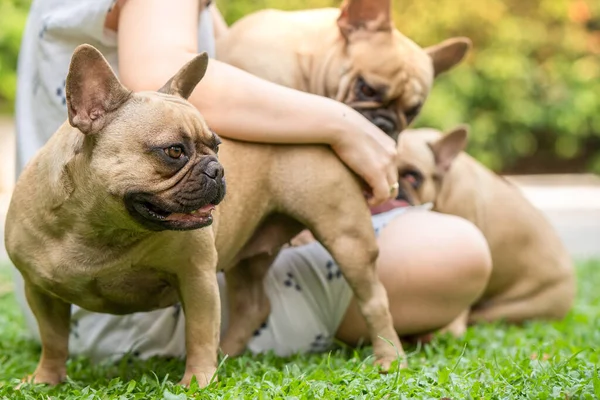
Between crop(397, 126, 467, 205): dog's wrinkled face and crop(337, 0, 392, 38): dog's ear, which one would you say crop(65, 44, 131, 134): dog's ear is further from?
crop(397, 126, 467, 205): dog's wrinkled face

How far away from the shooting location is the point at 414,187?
368 cm

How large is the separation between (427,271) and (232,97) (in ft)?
2.90

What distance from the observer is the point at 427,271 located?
9.59 feet

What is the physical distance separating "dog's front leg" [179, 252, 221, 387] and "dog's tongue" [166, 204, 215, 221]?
0.76ft

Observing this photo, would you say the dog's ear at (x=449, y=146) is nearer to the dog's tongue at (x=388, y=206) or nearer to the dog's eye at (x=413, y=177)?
the dog's eye at (x=413, y=177)

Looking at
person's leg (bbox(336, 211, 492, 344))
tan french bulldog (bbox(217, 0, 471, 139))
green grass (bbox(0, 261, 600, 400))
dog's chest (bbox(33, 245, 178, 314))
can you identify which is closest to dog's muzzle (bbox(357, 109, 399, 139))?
tan french bulldog (bbox(217, 0, 471, 139))

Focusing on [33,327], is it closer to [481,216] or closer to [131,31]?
[131,31]

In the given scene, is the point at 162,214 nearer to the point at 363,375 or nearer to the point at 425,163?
the point at 363,375

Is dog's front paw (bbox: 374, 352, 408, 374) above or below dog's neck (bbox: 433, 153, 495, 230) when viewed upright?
above

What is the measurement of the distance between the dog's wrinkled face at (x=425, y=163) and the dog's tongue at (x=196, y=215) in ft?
5.36

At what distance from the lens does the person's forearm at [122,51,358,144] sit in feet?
8.15

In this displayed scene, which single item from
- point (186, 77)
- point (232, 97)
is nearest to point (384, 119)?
point (232, 97)

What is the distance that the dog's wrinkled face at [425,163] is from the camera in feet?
12.0

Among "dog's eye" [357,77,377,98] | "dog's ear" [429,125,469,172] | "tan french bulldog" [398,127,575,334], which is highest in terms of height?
"dog's eye" [357,77,377,98]
